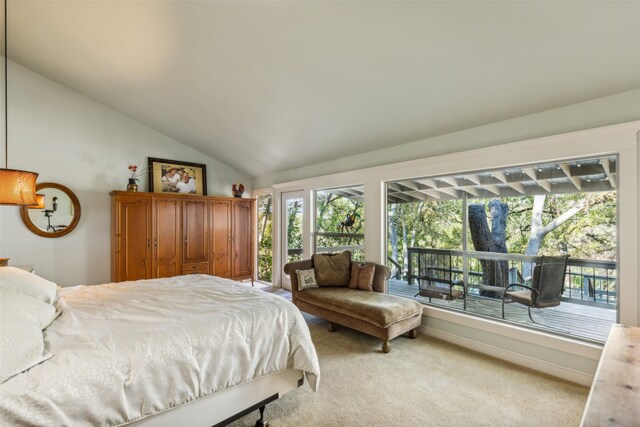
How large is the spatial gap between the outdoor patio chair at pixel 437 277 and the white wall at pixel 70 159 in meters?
4.64

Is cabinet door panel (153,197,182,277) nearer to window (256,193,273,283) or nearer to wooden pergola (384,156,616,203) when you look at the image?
window (256,193,273,283)

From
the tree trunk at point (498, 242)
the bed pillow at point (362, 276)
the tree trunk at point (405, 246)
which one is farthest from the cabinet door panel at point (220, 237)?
the tree trunk at point (498, 242)

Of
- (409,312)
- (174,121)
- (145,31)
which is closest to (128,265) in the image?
(174,121)

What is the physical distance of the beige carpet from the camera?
1.93m

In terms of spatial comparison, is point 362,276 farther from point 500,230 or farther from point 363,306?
point 500,230

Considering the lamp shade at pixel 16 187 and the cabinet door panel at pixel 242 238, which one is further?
the cabinet door panel at pixel 242 238

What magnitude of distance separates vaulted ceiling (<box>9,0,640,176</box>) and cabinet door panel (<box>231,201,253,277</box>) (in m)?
1.66

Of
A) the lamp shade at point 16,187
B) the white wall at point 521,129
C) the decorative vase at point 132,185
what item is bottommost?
the lamp shade at point 16,187

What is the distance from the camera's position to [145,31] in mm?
2939

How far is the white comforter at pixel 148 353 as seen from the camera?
3.90 feet

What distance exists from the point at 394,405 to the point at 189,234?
4.05 m

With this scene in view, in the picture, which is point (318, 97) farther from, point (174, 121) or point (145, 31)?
point (174, 121)

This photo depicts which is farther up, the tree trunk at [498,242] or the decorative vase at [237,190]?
the decorative vase at [237,190]

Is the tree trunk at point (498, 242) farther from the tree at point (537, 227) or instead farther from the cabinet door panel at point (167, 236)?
the cabinet door panel at point (167, 236)
